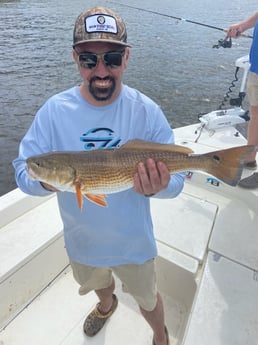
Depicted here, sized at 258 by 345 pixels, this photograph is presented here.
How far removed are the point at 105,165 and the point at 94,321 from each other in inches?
70.6

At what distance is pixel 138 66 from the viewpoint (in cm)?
1477

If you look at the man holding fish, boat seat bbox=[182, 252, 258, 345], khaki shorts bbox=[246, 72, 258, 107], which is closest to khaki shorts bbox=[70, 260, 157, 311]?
the man holding fish

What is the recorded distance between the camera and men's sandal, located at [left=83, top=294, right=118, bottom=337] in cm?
305

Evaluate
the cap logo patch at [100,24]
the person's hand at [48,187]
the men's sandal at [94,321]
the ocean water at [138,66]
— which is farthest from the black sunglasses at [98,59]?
the ocean water at [138,66]

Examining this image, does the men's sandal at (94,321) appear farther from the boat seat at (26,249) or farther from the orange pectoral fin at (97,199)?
the orange pectoral fin at (97,199)

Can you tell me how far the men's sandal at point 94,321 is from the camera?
3.05m

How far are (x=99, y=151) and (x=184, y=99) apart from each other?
35.3 feet

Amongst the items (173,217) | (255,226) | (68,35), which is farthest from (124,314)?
(68,35)

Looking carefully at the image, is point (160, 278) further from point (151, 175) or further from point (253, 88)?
point (253, 88)

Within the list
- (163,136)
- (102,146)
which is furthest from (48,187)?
(163,136)

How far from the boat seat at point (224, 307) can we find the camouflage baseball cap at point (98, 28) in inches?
82.4

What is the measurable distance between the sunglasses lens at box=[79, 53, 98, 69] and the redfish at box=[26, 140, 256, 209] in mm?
573

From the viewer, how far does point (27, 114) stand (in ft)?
36.4

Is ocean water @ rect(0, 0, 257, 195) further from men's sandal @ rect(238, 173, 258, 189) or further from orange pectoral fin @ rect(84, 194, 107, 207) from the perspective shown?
orange pectoral fin @ rect(84, 194, 107, 207)
